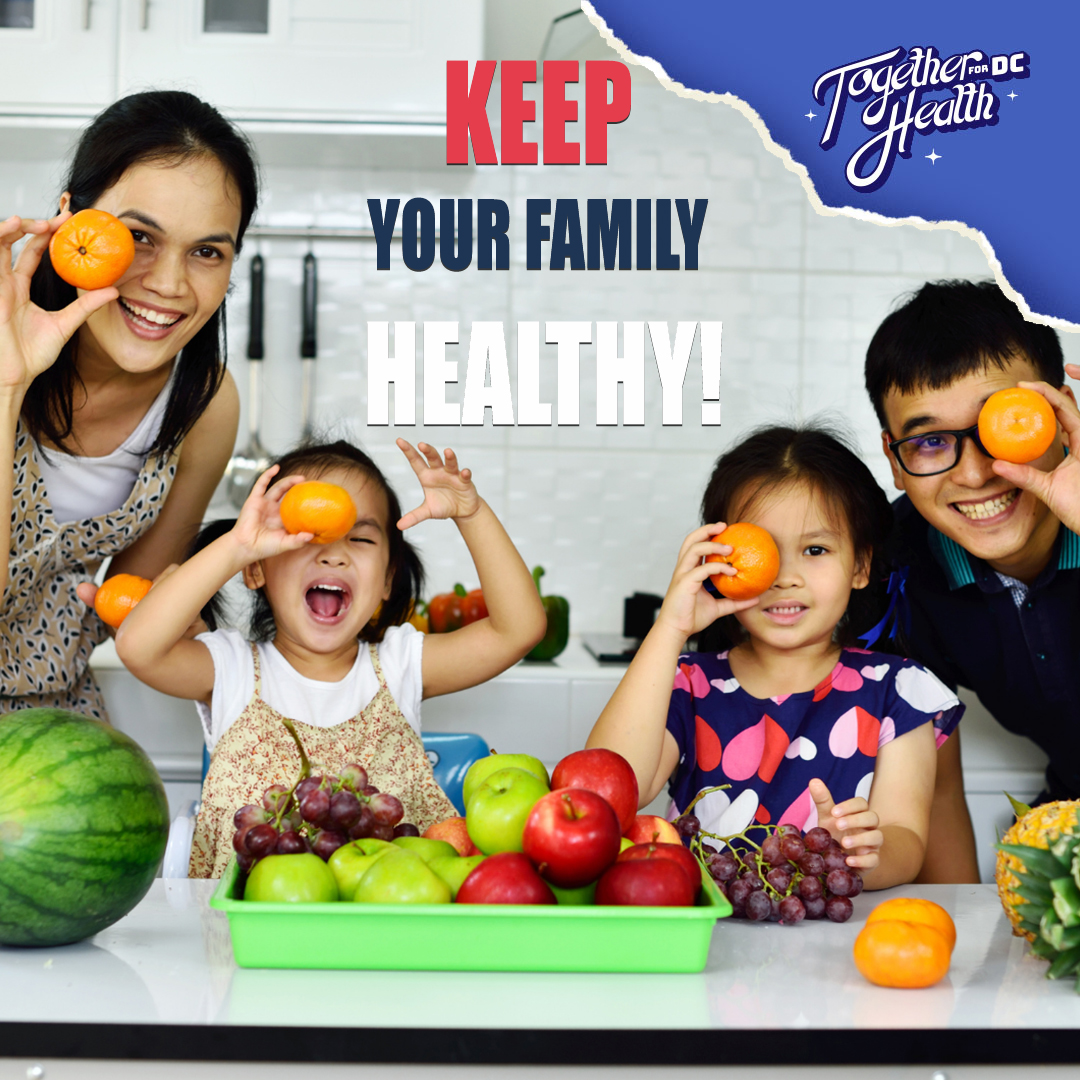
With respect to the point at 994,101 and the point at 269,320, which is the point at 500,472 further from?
the point at 994,101

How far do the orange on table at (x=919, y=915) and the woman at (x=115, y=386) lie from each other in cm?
97

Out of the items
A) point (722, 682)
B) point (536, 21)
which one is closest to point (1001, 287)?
point (722, 682)

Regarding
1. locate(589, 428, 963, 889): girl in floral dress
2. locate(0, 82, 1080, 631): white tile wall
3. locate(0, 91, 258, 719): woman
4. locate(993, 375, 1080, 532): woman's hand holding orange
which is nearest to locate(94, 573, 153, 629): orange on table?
locate(0, 91, 258, 719): woman

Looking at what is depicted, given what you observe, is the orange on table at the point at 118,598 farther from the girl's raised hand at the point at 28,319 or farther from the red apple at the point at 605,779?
the red apple at the point at 605,779

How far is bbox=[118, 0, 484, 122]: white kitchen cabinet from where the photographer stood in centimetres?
198

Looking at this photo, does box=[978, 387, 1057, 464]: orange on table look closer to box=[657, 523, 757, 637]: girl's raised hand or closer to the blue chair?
box=[657, 523, 757, 637]: girl's raised hand

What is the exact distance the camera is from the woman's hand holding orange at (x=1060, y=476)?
4.26 feet

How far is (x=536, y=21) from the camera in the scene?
2.23 meters

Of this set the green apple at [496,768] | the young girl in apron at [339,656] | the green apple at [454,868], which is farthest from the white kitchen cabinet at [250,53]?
the green apple at [454,868]

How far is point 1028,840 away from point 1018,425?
545mm

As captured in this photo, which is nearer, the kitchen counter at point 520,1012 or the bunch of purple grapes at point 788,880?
the kitchen counter at point 520,1012

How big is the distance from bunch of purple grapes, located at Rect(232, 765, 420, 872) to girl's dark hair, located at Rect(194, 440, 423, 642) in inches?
26.1

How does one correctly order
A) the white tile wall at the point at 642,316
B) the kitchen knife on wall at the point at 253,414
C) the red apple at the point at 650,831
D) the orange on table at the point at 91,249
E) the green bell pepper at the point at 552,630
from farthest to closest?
1. the white tile wall at the point at 642,316
2. the kitchen knife on wall at the point at 253,414
3. the green bell pepper at the point at 552,630
4. the orange on table at the point at 91,249
5. the red apple at the point at 650,831

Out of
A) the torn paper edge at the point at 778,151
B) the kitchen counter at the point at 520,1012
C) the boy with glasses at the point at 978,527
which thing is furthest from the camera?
the torn paper edge at the point at 778,151
